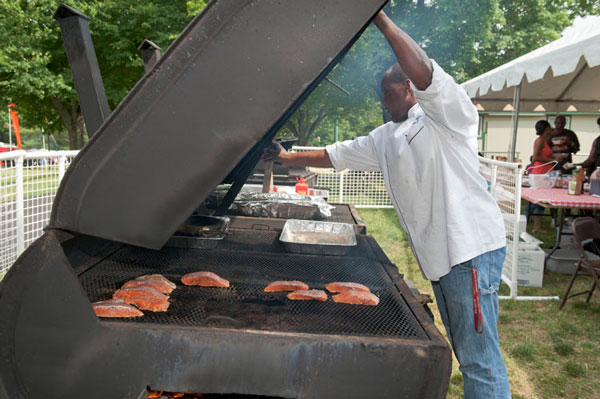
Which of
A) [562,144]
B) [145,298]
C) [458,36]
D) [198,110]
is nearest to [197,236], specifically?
[145,298]

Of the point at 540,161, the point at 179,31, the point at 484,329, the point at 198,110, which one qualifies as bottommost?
the point at 484,329

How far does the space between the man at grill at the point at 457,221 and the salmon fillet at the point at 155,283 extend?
1.40 metres

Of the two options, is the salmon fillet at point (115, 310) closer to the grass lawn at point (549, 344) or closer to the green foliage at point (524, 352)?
the grass lawn at point (549, 344)

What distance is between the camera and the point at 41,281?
5.01 feet

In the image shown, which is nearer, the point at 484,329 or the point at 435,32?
the point at 484,329

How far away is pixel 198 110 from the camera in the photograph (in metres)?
1.45

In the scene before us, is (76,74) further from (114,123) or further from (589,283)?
(589,283)

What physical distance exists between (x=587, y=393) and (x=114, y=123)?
4004mm

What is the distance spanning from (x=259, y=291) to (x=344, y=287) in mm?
457

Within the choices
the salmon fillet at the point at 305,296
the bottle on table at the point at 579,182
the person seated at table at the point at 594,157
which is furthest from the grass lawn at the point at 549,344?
the person seated at table at the point at 594,157

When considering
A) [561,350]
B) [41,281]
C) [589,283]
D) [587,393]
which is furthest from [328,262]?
[589,283]

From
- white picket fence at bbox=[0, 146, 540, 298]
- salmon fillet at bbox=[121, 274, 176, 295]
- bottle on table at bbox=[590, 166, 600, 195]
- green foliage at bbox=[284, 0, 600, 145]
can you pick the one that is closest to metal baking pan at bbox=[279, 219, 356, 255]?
salmon fillet at bbox=[121, 274, 176, 295]

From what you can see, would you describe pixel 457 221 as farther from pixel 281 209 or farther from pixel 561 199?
pixel 561 199

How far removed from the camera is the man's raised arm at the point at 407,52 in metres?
1.84
